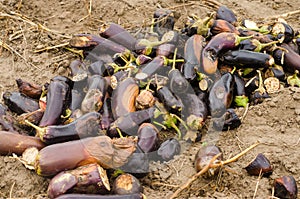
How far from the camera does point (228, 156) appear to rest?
11.5ft

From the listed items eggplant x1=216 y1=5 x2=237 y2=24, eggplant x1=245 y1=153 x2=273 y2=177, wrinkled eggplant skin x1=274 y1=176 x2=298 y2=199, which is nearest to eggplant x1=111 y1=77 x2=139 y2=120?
eggplant x1=245 y1=153 x2=273 y2=177

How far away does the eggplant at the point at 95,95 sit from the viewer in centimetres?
370

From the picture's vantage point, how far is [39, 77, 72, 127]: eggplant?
12.0 feet

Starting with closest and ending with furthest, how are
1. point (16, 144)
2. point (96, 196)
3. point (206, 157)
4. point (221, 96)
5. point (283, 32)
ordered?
1. point (96, 196)
2. point (206, 157)
3. point (16, 144)
4. point (221, 96)
5. point (283, 32)

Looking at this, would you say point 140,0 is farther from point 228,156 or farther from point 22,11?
point 228,156

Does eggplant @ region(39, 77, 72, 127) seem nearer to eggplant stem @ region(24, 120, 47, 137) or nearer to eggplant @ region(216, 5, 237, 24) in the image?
eggplant stem @ region(24, 120, 47, 137)

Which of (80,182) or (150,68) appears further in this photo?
(150,68)

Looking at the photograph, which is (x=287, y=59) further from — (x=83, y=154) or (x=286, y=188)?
(x=83, y=154)

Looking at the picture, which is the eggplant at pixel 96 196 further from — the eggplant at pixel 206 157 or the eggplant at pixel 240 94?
the eggplant at pixel 240 94

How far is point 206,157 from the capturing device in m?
3.37

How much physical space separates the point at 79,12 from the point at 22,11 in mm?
584

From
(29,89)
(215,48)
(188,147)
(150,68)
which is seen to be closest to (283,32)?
(215,48)

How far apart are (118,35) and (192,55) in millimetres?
734

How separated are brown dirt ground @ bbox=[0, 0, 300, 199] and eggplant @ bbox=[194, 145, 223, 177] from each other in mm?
70
